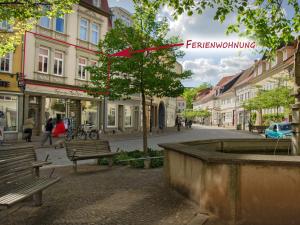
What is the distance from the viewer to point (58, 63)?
2572cm

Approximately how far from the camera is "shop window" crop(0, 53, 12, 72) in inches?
826

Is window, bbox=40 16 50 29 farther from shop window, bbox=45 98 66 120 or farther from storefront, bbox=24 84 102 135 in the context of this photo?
shop window, bbox=45 98 66 120

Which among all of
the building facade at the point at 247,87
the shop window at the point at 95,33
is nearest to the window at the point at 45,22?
the shop window at the point at 95,33

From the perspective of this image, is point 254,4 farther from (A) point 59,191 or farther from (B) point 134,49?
(A) point 59,191

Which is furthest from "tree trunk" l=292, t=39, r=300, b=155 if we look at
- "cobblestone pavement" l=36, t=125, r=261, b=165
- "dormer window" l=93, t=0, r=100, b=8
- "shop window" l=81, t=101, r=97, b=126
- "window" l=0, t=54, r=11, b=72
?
"dormer window" l=93, t=0, r=100, b=8

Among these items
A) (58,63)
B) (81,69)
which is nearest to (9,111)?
(58,63)

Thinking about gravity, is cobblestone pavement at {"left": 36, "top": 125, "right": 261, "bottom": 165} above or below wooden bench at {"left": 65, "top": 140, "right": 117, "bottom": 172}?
below

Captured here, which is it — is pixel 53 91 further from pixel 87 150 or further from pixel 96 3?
pixel 87 150

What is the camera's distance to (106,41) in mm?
11453

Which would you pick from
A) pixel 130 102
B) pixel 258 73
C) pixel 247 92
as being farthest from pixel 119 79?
pixel 247 92

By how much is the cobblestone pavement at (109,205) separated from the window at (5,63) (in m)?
16.0

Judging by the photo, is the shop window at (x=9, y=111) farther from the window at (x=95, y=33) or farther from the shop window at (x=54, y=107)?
the window at (x=95, y=33)

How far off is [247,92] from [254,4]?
5215 centimetres

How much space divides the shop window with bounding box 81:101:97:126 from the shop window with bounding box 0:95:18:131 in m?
7.33
